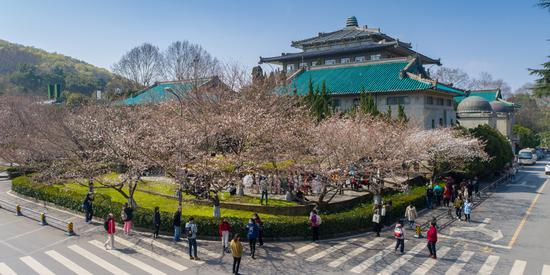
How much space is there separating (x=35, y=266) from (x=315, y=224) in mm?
12004

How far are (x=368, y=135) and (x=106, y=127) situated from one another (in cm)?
1841

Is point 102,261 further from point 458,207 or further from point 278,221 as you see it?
point 458,207

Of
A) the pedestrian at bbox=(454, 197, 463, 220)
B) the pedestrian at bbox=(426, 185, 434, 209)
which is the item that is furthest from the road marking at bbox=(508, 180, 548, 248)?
the pedestrian at bbox=(426, 185, 434, 209)

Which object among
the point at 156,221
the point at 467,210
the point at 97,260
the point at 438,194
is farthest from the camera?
the point at 438,194

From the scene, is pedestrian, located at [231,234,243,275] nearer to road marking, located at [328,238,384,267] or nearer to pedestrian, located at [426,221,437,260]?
road marking, located at [328,238,384,267]

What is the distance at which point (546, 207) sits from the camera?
2711cm

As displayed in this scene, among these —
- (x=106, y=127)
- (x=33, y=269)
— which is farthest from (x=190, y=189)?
(x=106, y=127)

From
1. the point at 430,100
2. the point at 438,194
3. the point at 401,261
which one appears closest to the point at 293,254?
the point at 401,261

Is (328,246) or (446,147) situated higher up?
(446,147)

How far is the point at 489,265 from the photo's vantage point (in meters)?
15.6

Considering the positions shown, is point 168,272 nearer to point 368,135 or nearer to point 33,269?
point 33,269

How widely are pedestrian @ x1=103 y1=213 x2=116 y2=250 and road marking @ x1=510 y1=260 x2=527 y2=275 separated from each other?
16624 mm

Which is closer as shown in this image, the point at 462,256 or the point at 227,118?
the point at 462,256

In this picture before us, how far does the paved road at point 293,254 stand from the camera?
14953mm
